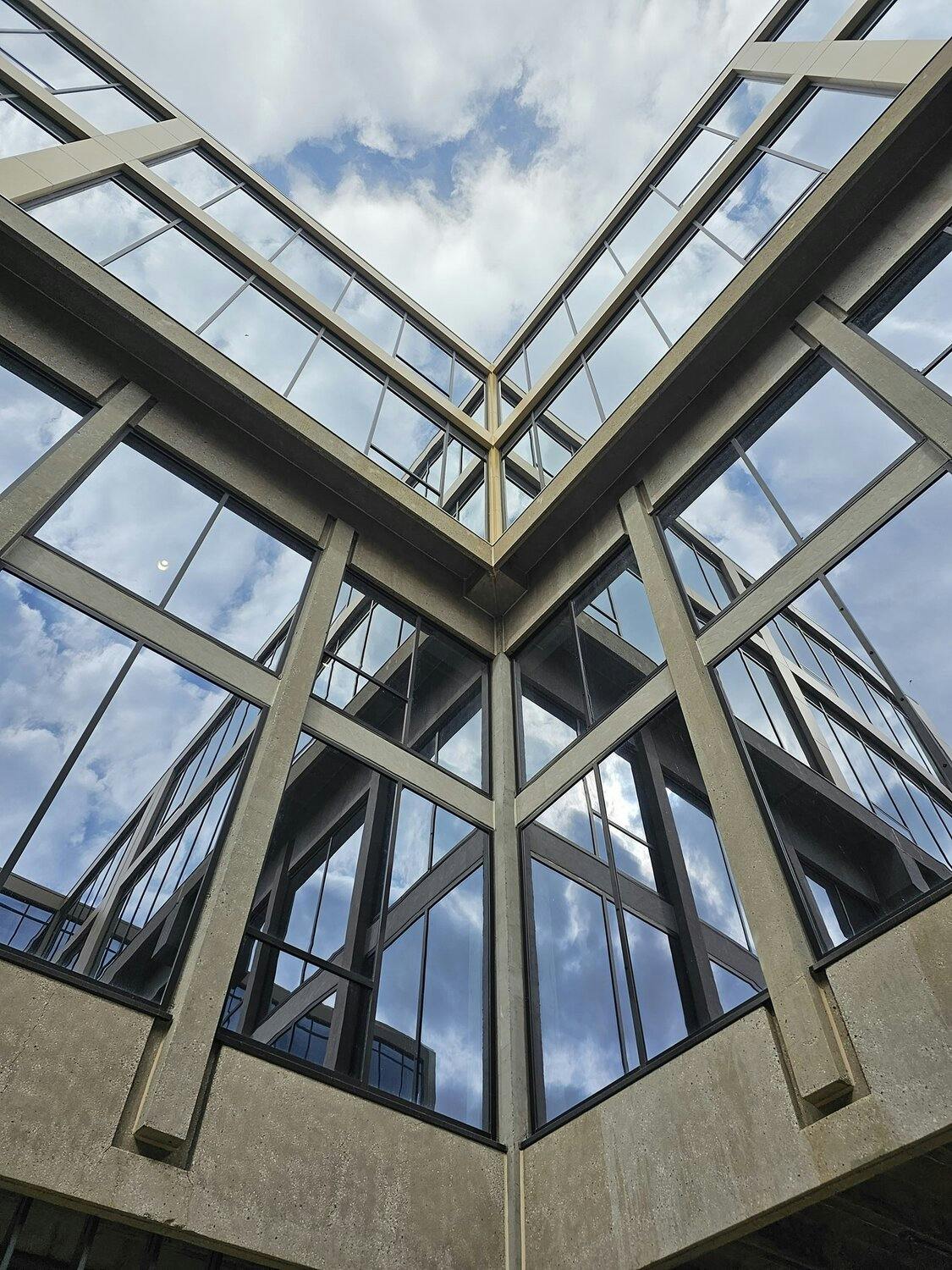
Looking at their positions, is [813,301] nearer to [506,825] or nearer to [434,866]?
[506,825]

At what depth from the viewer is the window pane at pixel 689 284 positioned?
14.9 meters

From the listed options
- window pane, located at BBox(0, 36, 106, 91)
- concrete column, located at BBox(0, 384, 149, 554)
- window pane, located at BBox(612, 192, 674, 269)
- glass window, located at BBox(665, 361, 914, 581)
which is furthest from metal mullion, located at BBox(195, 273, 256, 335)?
glass window, located at BBox(665, 361, 914, 581)

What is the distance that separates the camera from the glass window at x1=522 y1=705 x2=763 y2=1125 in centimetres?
954

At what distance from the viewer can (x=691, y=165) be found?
1800 cm

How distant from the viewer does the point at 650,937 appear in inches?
401

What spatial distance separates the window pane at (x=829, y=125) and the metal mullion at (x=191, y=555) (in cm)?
1081

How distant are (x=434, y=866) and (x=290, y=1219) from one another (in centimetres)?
486

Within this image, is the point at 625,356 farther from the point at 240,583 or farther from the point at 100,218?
the point at 100,218

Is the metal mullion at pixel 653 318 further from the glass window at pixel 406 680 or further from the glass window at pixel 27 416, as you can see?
the glass window at pixel 27 416

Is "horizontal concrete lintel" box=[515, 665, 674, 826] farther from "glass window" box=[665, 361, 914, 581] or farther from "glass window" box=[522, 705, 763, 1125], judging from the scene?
"glass window" box=[665, 361, 914, 581]

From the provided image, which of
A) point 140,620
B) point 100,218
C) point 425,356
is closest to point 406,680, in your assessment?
point 140,620

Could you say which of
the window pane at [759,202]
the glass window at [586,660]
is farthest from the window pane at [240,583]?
the window pane at [759,202]

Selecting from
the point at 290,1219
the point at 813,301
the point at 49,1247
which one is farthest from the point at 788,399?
the point at 49,1247

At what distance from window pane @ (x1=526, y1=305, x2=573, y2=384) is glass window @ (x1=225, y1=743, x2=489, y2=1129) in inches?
486
